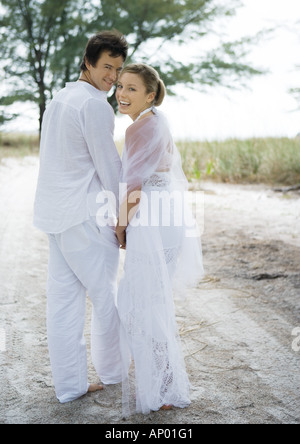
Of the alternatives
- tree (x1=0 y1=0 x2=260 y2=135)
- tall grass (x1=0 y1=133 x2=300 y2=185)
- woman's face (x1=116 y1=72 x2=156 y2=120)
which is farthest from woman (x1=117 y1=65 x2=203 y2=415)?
tree (x1=0 y1=0 x2=260 y2=135)

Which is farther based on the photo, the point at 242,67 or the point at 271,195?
the point at 242,67

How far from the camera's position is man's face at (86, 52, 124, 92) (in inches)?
99.0

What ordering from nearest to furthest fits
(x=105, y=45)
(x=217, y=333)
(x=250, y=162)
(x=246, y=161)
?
(x=105, y=45) → (x=217, y=333) → (x=250, y=162) → (x=246, y=161)

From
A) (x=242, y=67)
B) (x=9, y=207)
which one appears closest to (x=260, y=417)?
(x=9, y=207)

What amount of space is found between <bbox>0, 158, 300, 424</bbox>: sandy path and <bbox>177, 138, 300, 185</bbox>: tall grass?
14.4ft

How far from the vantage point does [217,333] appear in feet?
12.0

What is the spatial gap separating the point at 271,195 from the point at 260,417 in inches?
301

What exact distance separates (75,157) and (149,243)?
1.81ft

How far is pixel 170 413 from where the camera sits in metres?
2.58

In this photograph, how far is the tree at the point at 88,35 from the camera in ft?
56.5

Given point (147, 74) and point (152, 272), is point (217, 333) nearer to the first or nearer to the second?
point (152, 272)

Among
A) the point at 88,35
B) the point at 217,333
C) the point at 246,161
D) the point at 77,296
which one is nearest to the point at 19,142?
the point at 88,35

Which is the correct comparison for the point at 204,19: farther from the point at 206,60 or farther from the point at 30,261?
the point at 30,261

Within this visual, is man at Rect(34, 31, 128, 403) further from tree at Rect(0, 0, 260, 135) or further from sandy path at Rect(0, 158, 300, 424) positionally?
tree at Rect(0, 0, 260, 135)
